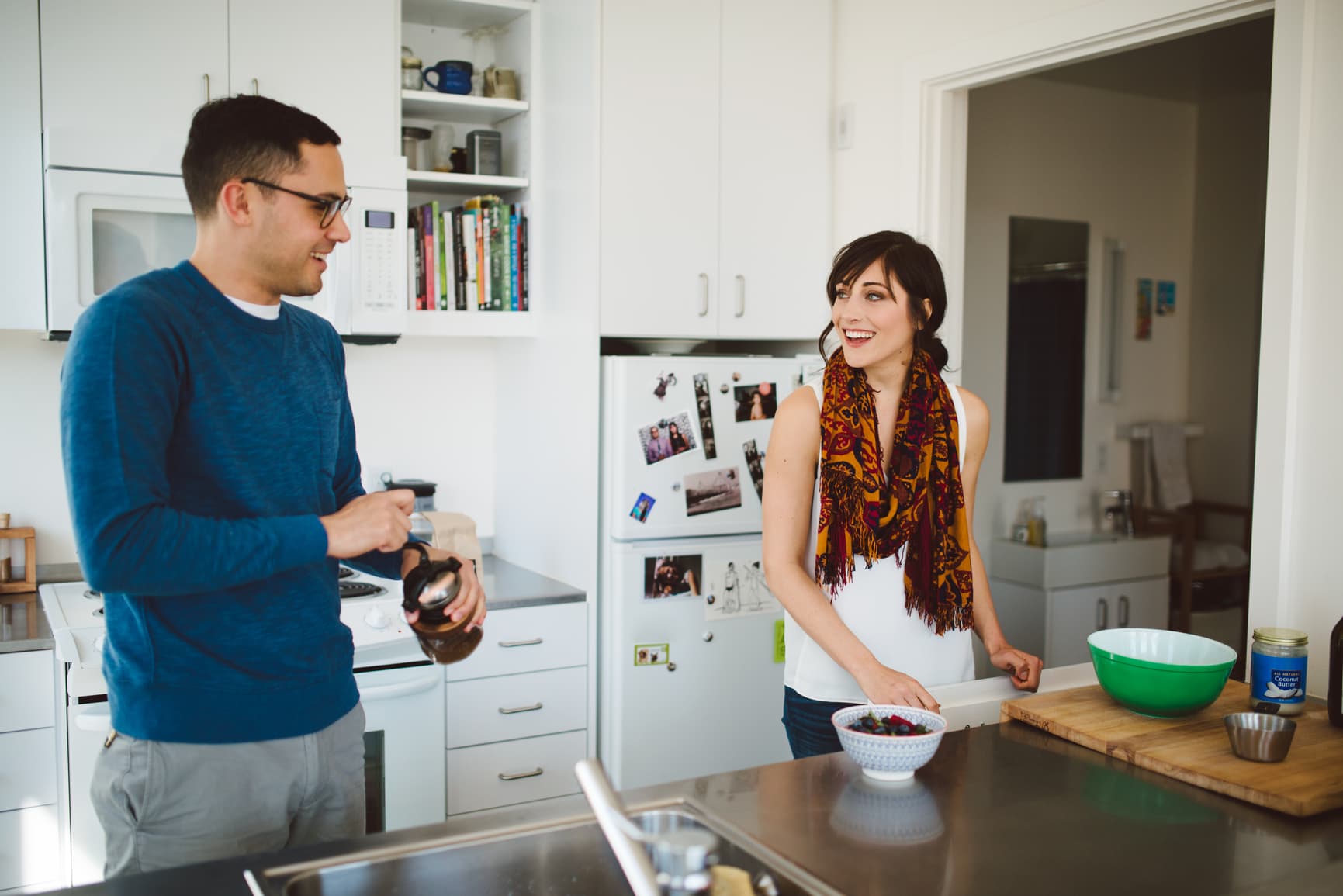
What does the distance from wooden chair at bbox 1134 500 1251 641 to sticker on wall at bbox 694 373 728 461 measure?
2.66m

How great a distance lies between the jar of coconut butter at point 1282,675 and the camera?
1796mm

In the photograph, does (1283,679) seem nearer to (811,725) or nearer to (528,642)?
(811,725)

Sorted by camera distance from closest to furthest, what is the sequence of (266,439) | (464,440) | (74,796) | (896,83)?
(266,439) → (74,796) → (896,83) → (464,440)

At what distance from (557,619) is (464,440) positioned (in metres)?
0.81

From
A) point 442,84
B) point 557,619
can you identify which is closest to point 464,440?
point 557,619

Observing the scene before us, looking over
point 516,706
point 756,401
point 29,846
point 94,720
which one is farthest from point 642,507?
point 29,846

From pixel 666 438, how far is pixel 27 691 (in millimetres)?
1560

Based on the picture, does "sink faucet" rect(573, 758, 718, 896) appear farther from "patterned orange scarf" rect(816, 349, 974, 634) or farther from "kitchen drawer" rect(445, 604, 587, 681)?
"kitchen drawer" rect(445, 604, 587, 681)

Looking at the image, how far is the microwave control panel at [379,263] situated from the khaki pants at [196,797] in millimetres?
1621

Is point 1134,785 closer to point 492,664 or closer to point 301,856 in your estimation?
point 301,856

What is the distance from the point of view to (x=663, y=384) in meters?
2.96

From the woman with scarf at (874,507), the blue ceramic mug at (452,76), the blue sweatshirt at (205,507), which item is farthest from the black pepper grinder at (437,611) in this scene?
the blue ceramic mug at (452,76)

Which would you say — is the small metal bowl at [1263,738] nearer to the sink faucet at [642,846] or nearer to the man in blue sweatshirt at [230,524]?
the sink faucet at [642,846]

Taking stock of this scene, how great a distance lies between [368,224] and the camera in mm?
2875
